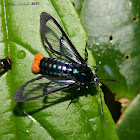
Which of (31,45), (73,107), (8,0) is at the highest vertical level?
(8,0)

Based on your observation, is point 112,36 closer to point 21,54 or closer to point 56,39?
point 56,39

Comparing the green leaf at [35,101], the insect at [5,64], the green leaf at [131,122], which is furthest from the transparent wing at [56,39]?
the green leaf at [131,122]

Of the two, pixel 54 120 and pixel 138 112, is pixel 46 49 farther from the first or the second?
pixel 138 112

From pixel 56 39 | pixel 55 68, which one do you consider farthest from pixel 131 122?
pixel 56 39

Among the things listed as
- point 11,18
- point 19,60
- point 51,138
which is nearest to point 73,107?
point 51,138

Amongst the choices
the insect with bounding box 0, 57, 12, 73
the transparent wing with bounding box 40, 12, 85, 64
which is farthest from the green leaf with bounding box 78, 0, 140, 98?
the insect with bounding box 0, 57, 12, 73

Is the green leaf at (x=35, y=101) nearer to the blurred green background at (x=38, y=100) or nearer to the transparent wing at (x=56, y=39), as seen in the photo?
the blurred green background at (x=38, y=100)

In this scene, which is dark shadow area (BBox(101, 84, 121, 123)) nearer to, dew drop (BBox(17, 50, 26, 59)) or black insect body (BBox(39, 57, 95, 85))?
black insect body (BBox(39, 57, 95, 85))
